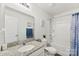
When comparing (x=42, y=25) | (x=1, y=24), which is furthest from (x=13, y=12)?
(x=42, y=25)

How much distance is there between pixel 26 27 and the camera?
1.31 m

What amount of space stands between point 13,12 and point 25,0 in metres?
0.28

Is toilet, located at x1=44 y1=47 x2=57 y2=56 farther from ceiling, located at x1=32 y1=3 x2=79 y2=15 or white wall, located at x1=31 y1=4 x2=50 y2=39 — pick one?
ceiling, located at x1=32 y1=3 x2=79 y2=15

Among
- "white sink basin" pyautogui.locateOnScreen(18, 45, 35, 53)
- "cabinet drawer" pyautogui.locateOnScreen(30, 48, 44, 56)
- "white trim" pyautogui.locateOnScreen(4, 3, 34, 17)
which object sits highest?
"white trim" pyautogui.locateOnScreen(4, 3, 34, 17)

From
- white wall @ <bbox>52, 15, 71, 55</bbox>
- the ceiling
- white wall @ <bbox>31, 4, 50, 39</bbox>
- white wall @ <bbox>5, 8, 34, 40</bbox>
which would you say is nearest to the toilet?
white wall @ <bbox>52, 15, 71, 55</bbox>

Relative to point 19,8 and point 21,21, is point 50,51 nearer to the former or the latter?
point 21,21

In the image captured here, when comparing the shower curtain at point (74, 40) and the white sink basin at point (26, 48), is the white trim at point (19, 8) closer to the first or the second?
the white sink basin at point (26, 48)

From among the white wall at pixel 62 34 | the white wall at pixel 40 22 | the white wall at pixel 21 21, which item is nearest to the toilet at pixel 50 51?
the white wall at pixel 62 34

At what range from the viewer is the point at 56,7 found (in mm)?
1319

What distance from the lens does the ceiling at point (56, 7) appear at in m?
1.26

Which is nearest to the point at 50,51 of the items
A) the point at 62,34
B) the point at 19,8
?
the point at 62,34

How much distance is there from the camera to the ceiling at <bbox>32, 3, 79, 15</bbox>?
126 cm

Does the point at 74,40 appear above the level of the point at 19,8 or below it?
below

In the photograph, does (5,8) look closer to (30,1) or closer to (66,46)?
(30,1)
